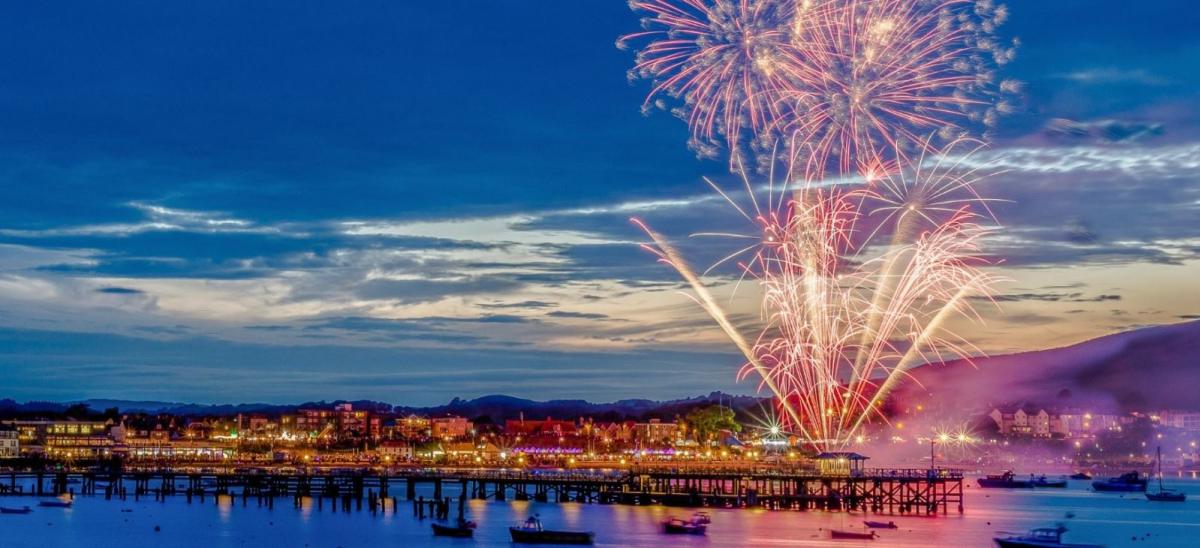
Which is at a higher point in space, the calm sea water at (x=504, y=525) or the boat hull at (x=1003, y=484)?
the boat hull at (x=1003, y=484)

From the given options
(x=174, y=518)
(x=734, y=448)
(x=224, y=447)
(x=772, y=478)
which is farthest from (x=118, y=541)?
(x=224, y=447)

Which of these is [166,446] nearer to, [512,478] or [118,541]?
[512,478]

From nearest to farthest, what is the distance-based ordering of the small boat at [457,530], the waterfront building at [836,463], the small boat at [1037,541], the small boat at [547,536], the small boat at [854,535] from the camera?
1. the small boat at [1037,541]
2. the small boat at [547,536]
3. the small boat at [854,535]
4. the small boat at [457,530]
5. the waterfront building at [836,463]

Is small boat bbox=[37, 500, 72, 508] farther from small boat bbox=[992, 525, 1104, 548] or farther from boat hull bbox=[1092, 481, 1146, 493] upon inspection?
boat hull bbox=[1092, 481, 1146, 493]

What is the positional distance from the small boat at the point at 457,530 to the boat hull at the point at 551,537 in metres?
5.00

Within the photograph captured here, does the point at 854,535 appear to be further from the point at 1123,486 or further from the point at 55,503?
the point at 1123,486

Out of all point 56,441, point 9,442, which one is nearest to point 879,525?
point 9,442

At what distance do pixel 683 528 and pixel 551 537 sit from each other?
795 centimetres

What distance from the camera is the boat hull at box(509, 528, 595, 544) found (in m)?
73.5

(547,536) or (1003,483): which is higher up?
(1003,483)

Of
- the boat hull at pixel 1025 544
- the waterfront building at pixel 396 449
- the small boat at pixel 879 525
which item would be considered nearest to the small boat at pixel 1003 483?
the small boat at pixel 879 525

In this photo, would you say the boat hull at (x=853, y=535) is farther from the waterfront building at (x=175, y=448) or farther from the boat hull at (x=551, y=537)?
the waterfront building at (x=175, y=448)

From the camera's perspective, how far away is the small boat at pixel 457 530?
79.3m

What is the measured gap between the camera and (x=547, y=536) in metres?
74.4
